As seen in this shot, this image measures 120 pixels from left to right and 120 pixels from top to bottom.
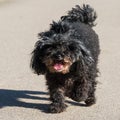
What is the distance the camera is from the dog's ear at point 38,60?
6836mm

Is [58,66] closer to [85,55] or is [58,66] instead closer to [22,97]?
[85,55]

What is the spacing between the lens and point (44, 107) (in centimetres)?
759

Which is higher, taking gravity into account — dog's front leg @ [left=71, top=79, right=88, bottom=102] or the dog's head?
the dog's head

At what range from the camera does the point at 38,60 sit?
696 cm

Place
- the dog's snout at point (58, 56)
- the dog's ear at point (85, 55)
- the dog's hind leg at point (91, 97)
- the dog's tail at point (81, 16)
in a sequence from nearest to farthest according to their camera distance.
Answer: the dog's snout at point (58, 56) < the dog's ear at point (85, 55) < the dog's hind leg at point (91, 97) < the dog's tail at point (81, 16)

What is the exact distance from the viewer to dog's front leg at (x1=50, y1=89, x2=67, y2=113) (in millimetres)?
7208

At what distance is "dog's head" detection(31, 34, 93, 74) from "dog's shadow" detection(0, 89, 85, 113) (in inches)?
36.0

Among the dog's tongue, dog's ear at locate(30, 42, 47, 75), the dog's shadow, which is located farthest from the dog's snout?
the dog's shadow

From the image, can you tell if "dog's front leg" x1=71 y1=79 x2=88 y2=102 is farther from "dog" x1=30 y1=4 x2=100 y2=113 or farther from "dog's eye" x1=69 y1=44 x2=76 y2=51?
"dog's eye" x1=69 y1=44 x2=76 y2=51

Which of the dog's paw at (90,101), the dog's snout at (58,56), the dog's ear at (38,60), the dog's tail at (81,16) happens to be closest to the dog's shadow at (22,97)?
the dog's paw at (90,101)

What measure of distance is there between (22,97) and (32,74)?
44.0 inches

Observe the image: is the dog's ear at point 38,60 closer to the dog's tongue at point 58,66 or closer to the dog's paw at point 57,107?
the dog's tongue at point 58,66

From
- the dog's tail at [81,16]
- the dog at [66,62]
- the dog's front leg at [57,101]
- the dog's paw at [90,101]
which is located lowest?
the dog's paw at [90,101]

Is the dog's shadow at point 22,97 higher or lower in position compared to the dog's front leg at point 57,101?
lower
